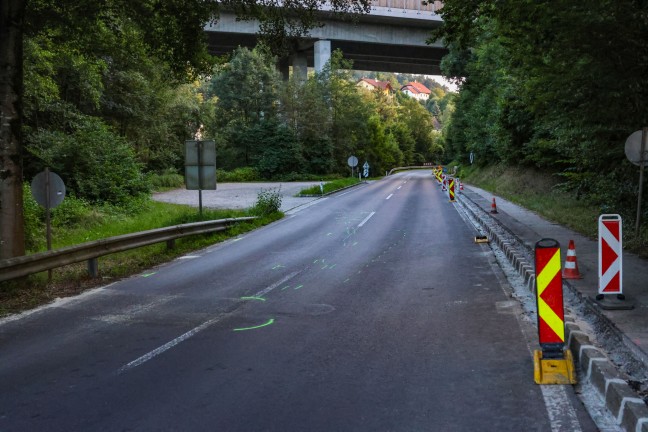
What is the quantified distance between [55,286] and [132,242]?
2015 mm

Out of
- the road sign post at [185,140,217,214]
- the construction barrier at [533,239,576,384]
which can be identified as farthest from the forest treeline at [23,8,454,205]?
the construction barrier at [533,239,576,384]

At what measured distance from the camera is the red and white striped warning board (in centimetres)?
635

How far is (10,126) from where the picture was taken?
332 inches

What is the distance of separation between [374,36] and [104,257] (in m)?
39.4

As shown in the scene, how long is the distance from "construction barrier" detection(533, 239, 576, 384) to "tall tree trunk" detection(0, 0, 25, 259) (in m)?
7.88

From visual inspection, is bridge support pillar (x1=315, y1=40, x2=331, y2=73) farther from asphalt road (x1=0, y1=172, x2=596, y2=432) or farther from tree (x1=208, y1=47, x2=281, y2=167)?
asphalt road (x1=0, y1=172, x2=596, y2=432)

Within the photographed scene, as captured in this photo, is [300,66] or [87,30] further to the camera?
[300,66]

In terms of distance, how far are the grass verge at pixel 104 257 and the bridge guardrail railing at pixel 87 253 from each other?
0.38m

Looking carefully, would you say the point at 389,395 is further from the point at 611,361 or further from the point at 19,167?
the point at 19,167

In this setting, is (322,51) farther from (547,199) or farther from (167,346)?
(167,346)

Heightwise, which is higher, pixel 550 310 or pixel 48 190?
pixel 48 190

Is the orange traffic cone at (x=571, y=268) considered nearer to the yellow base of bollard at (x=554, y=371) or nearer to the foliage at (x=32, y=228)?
the yellow base of bollard at (x=554, y=371)

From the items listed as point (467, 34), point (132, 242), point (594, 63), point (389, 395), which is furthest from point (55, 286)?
point (594, 63)

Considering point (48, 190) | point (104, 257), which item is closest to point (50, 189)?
point (48, 190)
